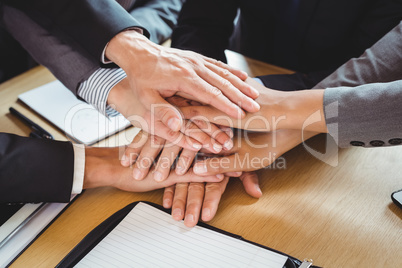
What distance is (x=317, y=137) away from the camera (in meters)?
0.92

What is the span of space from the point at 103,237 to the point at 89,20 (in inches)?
22.1

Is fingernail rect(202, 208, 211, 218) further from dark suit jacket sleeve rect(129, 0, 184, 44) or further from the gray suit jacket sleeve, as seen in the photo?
dark suit jacket sleeve rect(129, 0, 184, 44)

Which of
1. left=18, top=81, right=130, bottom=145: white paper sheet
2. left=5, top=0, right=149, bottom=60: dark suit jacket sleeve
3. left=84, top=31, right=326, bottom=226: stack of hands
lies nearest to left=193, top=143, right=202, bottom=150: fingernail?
left=84, top=31, right=326, bottom=226: stack of hands

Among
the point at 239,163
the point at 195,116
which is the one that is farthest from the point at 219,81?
the point at 239,163

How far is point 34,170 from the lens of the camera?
29.0 inches

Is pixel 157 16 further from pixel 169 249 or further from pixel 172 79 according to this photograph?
pixel 169 249

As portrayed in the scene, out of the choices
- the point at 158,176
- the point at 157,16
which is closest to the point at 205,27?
the point at 157,16

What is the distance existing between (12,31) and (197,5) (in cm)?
61

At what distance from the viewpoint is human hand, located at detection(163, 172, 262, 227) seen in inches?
28.2

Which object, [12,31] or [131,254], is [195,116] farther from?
[12,31]

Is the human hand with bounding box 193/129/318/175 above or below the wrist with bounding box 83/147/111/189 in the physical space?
above

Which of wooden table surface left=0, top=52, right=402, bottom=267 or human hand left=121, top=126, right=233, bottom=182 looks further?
Answer: human hand left=121, top=126, right=233, bottom=182

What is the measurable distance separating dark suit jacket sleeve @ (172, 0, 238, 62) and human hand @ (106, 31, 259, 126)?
251 millimetres

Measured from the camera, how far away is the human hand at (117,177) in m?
0.79
